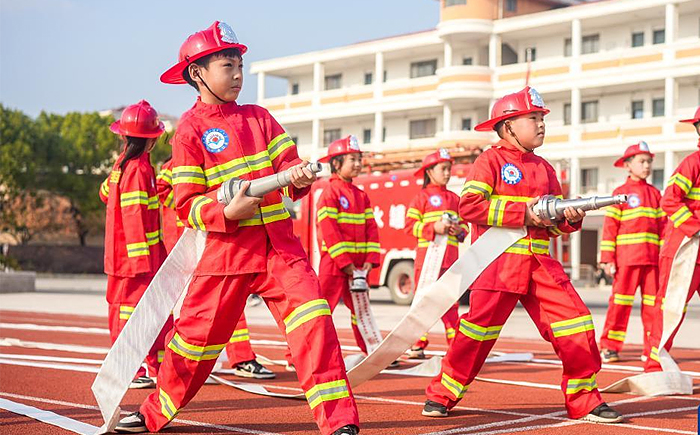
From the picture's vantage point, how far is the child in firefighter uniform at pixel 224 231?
5.14 m

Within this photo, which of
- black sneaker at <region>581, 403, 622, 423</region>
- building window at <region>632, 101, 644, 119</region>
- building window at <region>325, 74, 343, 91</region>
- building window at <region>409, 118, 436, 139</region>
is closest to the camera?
black sneaker at <region>581, 403, 622, 423</region>

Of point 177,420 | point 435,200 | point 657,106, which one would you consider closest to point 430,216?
point 435,200

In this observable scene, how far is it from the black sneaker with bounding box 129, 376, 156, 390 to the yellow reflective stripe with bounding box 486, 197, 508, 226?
10.2ft

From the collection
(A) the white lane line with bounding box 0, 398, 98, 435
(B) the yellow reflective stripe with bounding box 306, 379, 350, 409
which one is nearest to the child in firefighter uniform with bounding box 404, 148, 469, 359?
(A) the white lane line with bounding box 0, 398, 98, 435

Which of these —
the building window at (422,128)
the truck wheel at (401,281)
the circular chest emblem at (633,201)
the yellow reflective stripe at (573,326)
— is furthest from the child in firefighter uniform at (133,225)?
the building window at (422,128)

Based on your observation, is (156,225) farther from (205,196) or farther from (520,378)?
(520,378)

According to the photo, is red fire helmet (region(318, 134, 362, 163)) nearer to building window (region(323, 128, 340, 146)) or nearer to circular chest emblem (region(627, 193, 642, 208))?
circular chest emblem (region(627, 193, 642, 208))

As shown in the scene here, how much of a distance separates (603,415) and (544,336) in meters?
0.59

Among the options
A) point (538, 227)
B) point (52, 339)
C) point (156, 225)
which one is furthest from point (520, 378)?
point (52, 339)

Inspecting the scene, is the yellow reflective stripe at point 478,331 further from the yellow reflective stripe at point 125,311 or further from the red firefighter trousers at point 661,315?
the yellow reflective stripe at point 125,311

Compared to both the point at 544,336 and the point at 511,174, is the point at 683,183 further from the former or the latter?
the point at 544,336

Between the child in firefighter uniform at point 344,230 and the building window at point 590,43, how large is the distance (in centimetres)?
4024

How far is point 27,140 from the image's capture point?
5250cm

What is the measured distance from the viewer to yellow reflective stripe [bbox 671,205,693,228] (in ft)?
27.6
